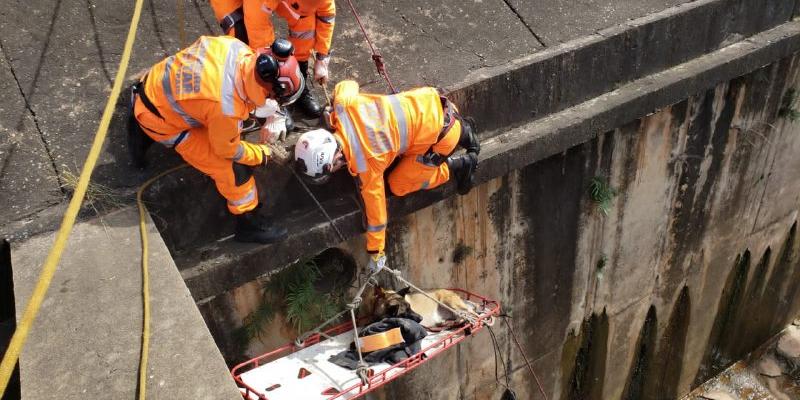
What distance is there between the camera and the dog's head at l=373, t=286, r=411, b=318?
5.12m

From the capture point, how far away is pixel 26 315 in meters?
2.83

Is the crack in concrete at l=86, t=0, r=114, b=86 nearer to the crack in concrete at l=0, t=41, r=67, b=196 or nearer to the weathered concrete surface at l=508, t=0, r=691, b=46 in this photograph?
the crack in concrete at l=0, t=41, r=67, b=196

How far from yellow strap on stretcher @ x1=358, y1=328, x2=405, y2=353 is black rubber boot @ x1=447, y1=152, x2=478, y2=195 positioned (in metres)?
1.21

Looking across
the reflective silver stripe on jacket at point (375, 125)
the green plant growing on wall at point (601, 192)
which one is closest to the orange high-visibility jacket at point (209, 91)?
the reflective silver stripe on jacket at point (375, 125)

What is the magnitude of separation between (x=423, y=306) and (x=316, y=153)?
5.67ft

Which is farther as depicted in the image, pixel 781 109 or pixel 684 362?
pixel 684 362

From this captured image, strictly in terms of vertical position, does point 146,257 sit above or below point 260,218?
above

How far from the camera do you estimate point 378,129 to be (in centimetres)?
430

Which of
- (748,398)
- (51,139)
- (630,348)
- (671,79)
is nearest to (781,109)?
(671,79)

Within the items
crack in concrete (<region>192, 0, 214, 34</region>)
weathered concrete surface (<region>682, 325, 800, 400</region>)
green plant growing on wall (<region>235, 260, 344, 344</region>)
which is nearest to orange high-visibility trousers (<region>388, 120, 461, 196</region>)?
green plant growing on wall (<region>235, 260, 344, 344</region>)

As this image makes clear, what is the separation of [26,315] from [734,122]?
262 inches

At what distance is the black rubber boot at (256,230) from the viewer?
4.36 meters

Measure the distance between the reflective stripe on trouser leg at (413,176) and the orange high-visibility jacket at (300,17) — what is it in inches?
40.5

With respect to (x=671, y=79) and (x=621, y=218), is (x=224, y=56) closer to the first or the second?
(x=671, y=79)
